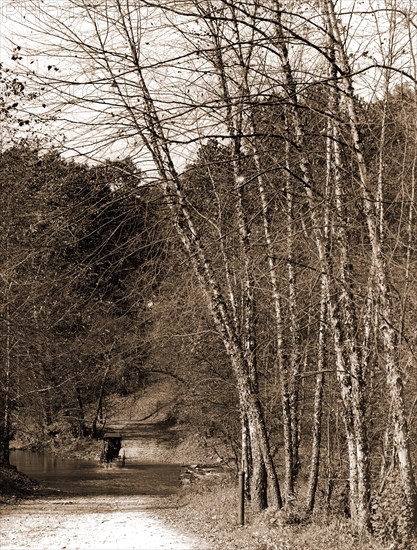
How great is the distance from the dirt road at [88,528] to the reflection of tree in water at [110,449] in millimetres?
14103

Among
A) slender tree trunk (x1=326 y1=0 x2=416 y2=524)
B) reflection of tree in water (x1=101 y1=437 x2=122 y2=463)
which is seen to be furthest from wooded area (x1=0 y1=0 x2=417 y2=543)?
reflection of tree in water (x1=101 y1=437 x2=122 y2=463)

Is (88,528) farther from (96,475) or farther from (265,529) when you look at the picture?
(96,475)

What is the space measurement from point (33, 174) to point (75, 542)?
514 cm

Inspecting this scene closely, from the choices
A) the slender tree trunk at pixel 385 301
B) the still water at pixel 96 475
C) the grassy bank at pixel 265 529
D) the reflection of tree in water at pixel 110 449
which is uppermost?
the slender tree trunk at pixel 385 301

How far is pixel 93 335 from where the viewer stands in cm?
3309

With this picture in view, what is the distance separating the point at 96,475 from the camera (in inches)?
1090

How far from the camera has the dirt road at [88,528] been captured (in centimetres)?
1020

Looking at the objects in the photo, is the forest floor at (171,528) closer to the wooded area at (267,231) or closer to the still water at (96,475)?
the wooded area at (267,231)

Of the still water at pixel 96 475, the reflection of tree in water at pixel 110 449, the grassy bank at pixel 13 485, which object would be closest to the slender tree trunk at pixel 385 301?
the grassy bank at pixel 13 485

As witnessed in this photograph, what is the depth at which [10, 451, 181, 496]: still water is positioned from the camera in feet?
74.8

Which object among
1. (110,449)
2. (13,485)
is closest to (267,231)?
(13,485)

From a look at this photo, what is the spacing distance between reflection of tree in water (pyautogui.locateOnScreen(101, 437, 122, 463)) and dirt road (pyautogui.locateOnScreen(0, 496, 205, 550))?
14103 mm

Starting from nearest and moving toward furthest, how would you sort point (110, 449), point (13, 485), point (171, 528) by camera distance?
1. point (171, 528)
2. point (13, 485)
3. point (110, 449)

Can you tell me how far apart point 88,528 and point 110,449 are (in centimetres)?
2010
